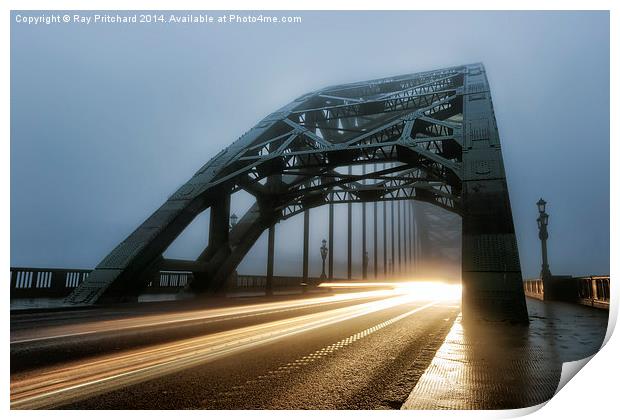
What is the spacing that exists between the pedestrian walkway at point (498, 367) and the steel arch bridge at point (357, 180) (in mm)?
2094

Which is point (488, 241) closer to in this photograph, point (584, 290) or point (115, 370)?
point (115, 370)

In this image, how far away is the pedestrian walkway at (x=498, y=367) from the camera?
4.15m

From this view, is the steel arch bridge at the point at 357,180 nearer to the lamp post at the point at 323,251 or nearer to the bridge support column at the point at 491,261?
the bridge support column at the point at 491,261

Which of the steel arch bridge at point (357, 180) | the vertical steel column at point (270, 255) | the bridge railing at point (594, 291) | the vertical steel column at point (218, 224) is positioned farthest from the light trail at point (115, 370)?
the vertical steel column at point (270, 255)

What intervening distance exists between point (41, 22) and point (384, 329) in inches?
354

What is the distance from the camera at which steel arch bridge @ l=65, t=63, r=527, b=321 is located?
11.3m

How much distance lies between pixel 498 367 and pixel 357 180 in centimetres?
1678

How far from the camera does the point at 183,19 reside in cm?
687

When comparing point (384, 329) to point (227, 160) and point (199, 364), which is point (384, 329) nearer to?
point (199, 364)

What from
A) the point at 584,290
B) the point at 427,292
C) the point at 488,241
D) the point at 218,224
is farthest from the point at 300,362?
the point at 427,292

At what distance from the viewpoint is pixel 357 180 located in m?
21.8

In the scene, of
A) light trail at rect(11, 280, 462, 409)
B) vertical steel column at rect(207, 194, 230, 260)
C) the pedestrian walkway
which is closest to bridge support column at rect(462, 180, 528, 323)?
the pedestrian walkway

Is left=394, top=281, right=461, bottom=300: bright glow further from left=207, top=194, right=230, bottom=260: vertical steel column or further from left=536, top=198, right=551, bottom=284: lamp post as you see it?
left=207, top=194, right=230, bottom=260: vertical steel column

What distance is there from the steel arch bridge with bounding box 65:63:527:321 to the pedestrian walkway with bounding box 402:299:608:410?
6.87 ft
